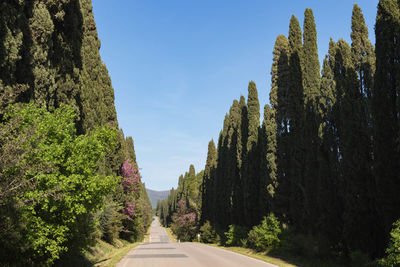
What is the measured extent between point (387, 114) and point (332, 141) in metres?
5.71

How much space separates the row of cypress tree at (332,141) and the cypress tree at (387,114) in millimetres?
31

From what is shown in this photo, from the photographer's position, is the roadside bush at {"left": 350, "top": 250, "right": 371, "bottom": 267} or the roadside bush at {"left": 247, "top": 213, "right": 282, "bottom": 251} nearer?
the roadside bush at {"left": 350, "top": 250, "right": 371, "bottom": 267}

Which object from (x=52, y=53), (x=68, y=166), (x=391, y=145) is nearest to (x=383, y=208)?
(x=391, y=145)

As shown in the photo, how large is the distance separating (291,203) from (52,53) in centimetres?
1638

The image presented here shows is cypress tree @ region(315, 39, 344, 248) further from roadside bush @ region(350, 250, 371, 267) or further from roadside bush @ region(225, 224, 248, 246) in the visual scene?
roadside bush @ region(225, 224, 248, 246)

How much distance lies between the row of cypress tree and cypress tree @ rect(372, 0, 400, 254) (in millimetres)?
31

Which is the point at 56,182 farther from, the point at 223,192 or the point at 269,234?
the point at 223,192

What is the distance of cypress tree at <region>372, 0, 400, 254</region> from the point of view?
36.4 feet

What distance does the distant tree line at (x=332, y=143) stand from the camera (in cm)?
1173

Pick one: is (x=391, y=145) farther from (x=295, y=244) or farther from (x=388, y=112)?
(x=295, y=244)

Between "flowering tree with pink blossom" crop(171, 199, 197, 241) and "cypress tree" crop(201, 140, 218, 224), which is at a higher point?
"cypress tree" crop(201, 140, 218, 224)

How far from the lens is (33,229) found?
8.75 metres

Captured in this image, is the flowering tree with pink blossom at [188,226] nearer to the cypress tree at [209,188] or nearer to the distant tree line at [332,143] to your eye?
the cypress tree at [209,188]

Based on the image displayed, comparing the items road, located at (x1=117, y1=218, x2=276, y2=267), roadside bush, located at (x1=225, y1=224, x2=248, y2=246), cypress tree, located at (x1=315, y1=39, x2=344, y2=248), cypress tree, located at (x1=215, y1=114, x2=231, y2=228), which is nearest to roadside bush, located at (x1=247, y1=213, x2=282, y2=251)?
road, located at (x1=117, y1=218, x2=276, y2=267)
